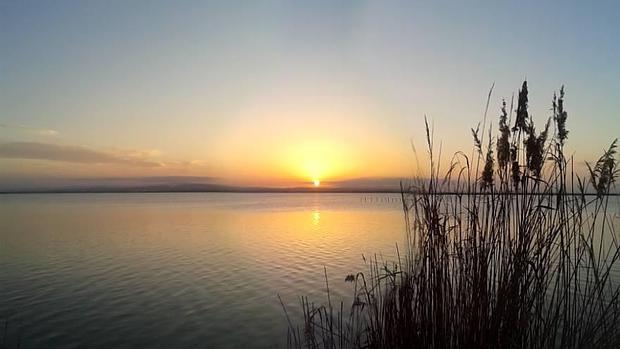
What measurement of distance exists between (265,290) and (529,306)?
28.6ft

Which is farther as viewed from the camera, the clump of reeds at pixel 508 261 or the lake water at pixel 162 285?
the lake water at pixel 162 285

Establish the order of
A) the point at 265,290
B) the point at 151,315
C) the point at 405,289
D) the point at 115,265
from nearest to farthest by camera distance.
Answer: the point at 405,289
the point at 151,315
the point at 265,290
the point at 115,265

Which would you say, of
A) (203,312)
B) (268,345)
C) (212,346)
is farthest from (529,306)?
(203,312)

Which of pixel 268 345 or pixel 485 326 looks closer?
pixel 485 326

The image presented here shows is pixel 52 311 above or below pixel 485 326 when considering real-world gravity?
below

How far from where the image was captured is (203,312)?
9.55m

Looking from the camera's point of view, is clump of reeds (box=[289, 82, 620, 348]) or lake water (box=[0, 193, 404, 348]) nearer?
clump of reeds (box=[289, 82, 620, 348])

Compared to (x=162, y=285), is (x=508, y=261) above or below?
above

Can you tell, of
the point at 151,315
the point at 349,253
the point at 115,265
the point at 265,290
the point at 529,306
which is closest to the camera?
the point at 529,306

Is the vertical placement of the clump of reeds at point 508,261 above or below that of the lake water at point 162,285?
above

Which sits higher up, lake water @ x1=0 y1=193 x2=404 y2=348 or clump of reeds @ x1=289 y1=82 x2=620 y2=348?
clump of reeds @ x1=289 y1=82 x2=620 y2=348

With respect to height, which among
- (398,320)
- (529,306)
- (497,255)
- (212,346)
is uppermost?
(497,255)

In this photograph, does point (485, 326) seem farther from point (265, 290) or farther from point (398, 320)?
point (265, 290)

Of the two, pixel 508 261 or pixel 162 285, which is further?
pixel 162 285
